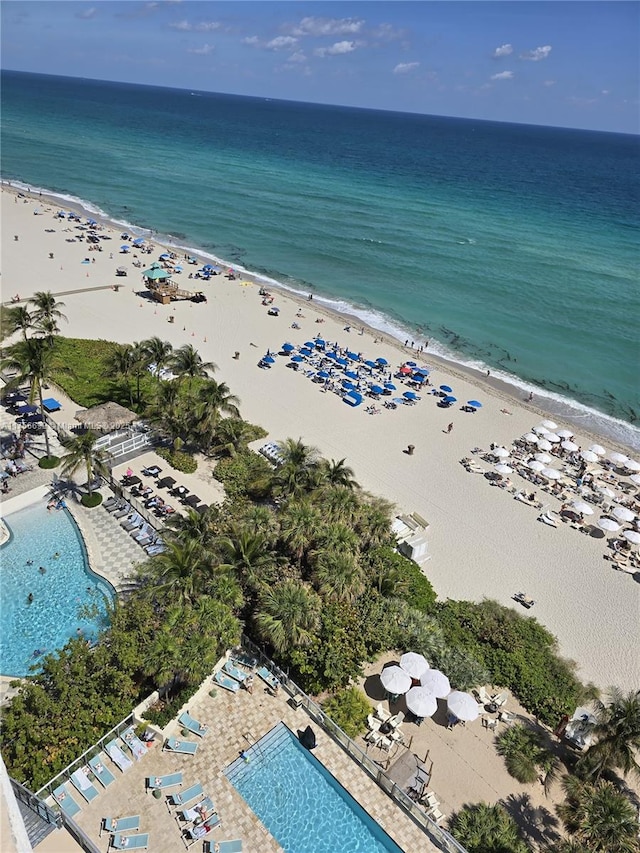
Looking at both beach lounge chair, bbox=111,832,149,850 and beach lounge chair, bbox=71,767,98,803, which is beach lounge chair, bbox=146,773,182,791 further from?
beach lounge chair, bbox=71,767,98,803

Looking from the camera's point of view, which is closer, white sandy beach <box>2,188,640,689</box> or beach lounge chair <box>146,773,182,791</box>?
beach lounge chair <box>146,773,182,791</box>

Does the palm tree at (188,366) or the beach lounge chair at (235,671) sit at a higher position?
the palm tree at (188,366)

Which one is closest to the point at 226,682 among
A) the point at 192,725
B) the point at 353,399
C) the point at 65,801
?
the point at 192,725

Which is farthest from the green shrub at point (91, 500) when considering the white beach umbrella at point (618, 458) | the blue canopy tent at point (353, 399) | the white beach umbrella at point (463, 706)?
the white beach umbrella at point (618, 458)

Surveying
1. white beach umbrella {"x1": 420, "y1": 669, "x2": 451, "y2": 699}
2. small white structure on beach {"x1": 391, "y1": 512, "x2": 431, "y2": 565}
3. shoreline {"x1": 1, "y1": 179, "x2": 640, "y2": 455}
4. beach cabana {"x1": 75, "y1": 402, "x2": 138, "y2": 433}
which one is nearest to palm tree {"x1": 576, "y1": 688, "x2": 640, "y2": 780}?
white beach umbrella {"x1": 420, "y1": 669, "x2": 451, "y2": 699}

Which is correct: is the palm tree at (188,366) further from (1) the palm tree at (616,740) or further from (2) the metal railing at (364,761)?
(1) the palm tree at (616,740)
